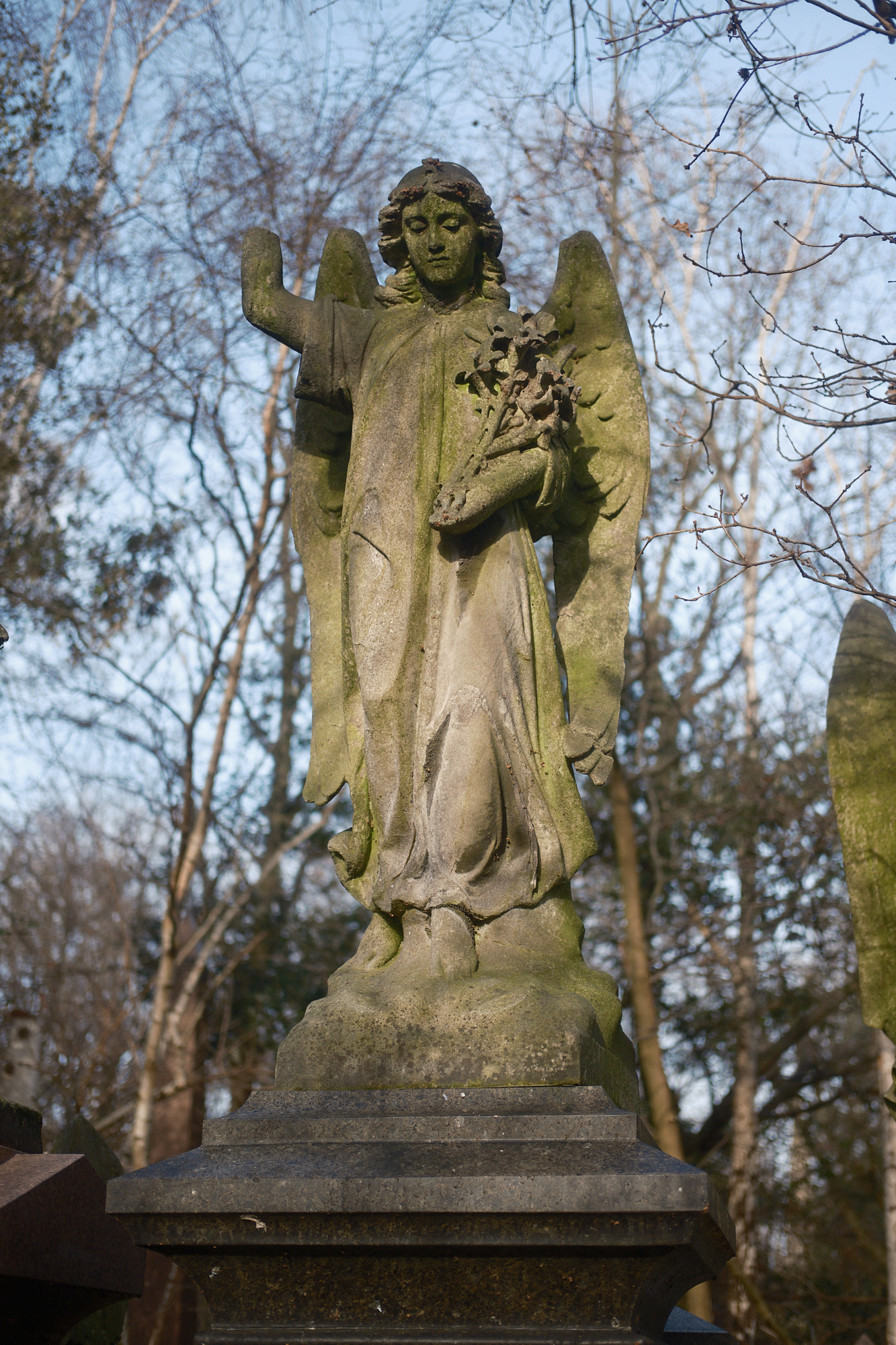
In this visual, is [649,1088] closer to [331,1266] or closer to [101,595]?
[101,595]

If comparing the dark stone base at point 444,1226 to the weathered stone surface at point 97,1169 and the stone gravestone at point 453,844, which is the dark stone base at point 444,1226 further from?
the weathered stone surface at point 97,1169

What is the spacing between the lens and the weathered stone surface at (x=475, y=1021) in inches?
125

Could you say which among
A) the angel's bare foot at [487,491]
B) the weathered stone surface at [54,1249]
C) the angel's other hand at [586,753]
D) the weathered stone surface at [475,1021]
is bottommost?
the weathered stone surface at [54,1249]

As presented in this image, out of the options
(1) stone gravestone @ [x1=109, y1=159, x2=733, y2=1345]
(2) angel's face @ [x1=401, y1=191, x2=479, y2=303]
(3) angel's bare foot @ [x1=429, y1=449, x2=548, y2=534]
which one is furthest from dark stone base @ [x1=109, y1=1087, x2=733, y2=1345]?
(2) angel's face @ [x1=401, y1=191, x2=479, y2=303]

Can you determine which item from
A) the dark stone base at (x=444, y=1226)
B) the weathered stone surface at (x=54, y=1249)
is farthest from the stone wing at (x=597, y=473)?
the weathered stone surface at (x=54, y=1249)

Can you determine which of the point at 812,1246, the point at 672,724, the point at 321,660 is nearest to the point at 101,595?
the point at 672,724

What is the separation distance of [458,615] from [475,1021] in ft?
3.83

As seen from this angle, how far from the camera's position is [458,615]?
3.80 meters

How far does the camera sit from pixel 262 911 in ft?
43.9

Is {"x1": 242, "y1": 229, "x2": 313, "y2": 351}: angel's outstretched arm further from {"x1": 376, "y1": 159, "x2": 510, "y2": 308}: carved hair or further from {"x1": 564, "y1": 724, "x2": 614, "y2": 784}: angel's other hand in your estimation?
{"x1": 564, "y1": 724, "x2": 614, "y2": 784}: angel's other hand

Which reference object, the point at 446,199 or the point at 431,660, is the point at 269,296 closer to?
the point at 446,199

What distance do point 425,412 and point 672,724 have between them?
9.87 metres

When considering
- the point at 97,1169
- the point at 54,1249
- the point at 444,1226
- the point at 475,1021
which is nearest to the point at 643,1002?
the point at 97,1169

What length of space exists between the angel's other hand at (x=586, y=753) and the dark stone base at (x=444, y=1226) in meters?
1.06
